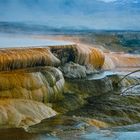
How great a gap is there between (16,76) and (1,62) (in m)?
0.91

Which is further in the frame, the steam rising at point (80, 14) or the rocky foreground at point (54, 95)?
the steam rising at point (80, 14)

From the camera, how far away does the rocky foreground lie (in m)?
14.1

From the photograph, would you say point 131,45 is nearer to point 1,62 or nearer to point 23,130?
point 1,62

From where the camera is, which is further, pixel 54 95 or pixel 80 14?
pixel 80 14

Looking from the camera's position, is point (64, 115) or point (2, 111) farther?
point (64, 115)

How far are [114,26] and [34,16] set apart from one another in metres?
7.69

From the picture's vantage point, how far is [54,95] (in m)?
16.0

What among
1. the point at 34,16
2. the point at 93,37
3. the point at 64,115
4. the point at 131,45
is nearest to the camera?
the point at 64,115

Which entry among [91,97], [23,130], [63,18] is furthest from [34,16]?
[23,130]

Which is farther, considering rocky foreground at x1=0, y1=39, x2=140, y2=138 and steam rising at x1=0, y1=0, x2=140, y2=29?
steam rising at x1=0, y1=0, x2=140, y2=29

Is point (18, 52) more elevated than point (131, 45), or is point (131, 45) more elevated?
point (18, 52)

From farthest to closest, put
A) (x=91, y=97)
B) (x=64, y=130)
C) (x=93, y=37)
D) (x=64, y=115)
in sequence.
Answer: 1. (x=93, y=37)
2. (x=91, y=97)
3. (x=64, y=115)
4. (x=64, y=130)

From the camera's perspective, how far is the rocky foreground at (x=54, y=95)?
14.1 metres

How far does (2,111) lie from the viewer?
44.9ft
